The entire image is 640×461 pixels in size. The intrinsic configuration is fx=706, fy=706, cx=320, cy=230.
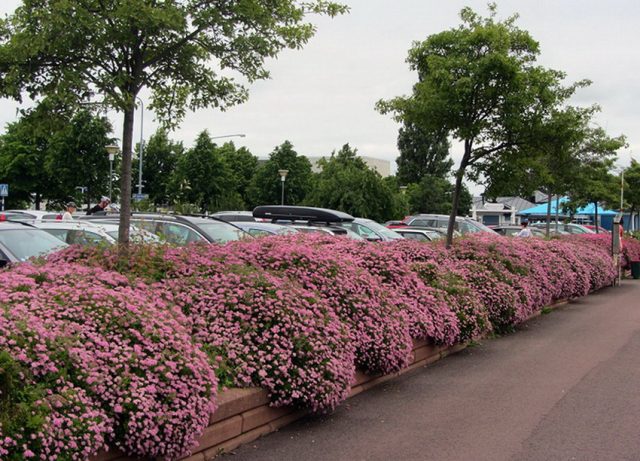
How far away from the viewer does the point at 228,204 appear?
Result: 43312 millimetres

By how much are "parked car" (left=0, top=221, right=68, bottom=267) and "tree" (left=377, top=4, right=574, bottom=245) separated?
6907 mm

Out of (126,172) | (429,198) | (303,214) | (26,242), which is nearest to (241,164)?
(429,198)

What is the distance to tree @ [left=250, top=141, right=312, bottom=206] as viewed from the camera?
52125mm

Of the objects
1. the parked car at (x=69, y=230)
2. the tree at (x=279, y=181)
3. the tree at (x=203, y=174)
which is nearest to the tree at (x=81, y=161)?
the tree at (x=203, y=174)

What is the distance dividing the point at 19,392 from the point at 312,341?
8.19 ft

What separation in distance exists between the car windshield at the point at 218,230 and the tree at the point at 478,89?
150 inches

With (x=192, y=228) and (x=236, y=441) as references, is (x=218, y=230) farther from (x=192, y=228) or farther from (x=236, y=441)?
(x=236, y=441)

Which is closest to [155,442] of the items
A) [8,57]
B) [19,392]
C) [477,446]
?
[19,392]

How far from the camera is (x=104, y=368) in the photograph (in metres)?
4.14

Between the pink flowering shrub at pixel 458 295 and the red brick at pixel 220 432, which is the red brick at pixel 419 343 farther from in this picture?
the red brick at pixel 220 432

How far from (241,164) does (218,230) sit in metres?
47.5

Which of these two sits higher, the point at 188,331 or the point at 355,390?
the point at 188,331

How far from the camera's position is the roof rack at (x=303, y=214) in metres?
19.1

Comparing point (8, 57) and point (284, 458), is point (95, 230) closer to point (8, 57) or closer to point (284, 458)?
point (8, 57)
